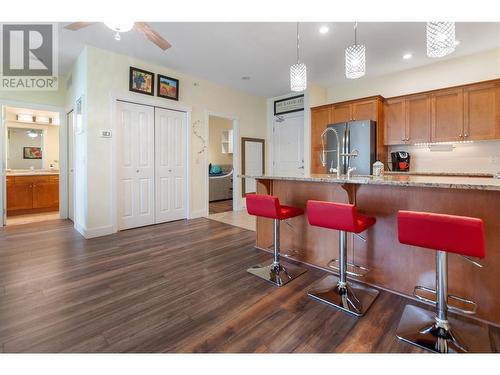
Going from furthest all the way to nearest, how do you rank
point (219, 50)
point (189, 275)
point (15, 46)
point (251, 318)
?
point (219, 50)
point (15, 46)
point (189, 275)
point (251, 318)

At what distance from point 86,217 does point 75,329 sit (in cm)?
246

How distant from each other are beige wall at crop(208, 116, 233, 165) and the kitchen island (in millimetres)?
5702

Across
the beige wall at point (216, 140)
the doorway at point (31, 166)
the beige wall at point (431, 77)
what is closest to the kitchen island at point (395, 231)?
the beige wall at point (431, 77)

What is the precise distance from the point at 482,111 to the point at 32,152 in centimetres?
911

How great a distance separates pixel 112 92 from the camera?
12.6 feet

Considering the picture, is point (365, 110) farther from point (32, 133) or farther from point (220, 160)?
point (32, 133)

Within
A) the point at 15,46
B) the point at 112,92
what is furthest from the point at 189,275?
the point at 15,46

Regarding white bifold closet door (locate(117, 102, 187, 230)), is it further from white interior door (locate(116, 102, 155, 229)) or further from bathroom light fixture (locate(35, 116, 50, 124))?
bathroom light fixture (locate(35, 116, 50, 124))

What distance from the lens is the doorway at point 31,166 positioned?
5.13m

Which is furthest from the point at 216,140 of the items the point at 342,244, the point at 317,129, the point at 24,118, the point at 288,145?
the point at 342,244

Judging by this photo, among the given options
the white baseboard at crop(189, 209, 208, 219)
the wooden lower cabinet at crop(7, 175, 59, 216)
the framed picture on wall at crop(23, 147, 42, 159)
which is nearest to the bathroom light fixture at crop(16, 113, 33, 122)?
the framed picture on wall at crop(23, 147, 42, 159)

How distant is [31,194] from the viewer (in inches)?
211

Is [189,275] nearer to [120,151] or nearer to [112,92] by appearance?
[120,151]

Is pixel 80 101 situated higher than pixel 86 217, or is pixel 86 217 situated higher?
pixel 80 101
